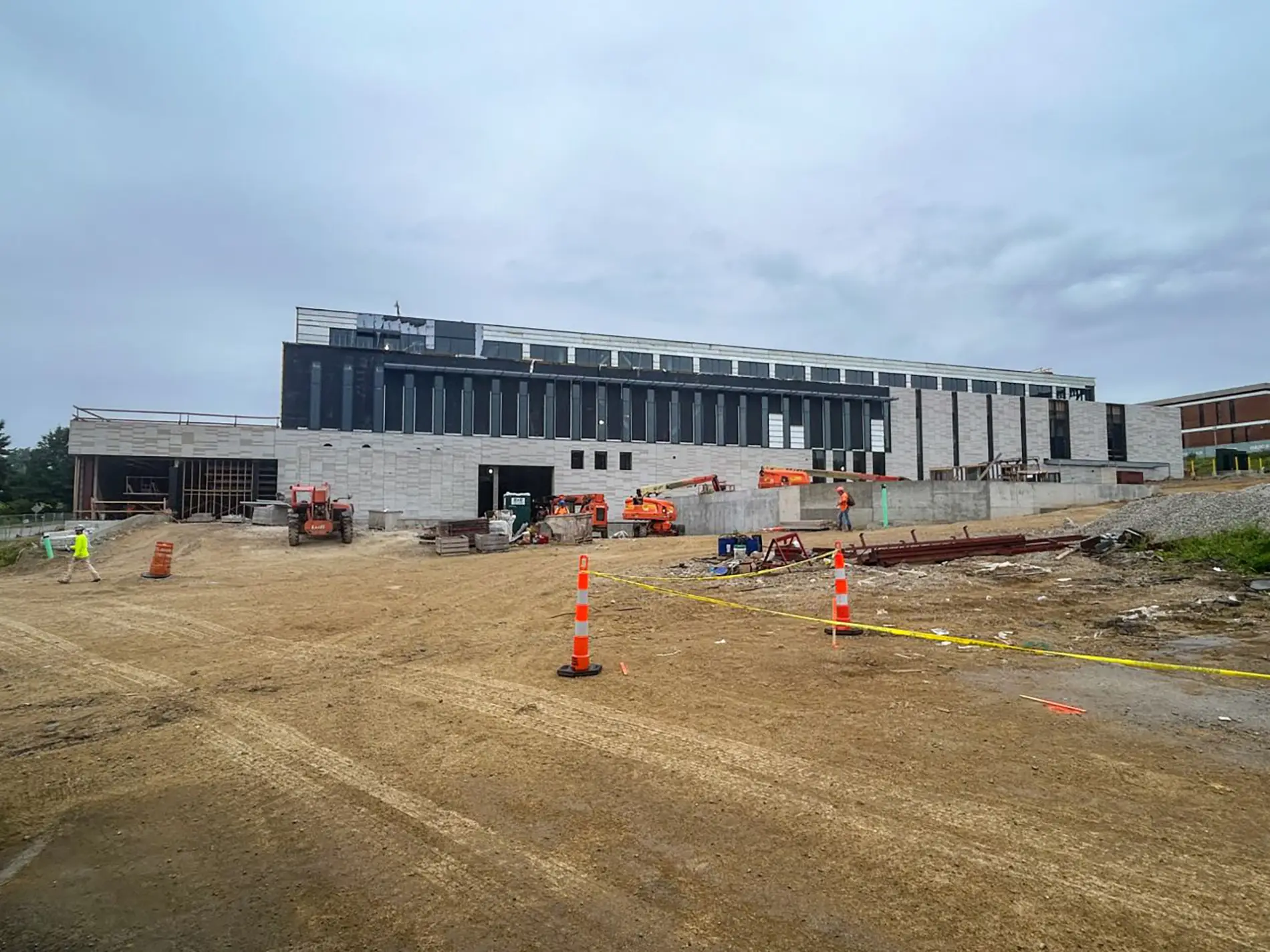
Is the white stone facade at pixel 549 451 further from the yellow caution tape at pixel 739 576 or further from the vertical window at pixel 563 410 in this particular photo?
the yellow caution tape at pixel 739 576

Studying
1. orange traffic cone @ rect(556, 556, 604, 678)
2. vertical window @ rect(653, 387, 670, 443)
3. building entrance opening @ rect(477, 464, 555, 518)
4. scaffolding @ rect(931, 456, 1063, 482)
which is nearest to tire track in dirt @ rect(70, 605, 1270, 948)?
orange traffic cone @ rect(556, 556, 604, 678)

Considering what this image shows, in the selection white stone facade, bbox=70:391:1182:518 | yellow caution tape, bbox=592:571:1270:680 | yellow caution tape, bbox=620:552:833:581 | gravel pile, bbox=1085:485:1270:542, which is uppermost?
white stone facade, bbox=70:391:1182:518

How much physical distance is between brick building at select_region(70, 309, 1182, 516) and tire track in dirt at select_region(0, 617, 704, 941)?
4019 centimetres

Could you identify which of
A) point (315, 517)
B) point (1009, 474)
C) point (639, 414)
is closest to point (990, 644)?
point (315, 517)

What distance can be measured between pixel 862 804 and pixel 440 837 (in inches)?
92.5

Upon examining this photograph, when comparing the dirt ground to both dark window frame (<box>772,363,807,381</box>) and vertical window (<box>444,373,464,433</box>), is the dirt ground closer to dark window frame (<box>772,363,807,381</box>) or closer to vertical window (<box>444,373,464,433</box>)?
vertical window (<box>444,373,464,433</box>)

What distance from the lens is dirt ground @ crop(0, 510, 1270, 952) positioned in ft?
9.77

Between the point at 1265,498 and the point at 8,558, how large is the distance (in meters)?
40.2

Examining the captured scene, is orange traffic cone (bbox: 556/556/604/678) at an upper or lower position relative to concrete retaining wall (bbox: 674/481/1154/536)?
lower

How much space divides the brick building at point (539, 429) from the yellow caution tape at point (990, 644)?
36.7 metres

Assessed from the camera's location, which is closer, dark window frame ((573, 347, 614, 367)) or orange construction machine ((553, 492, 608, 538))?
orange construction machine ((553, 492, 608, 538))

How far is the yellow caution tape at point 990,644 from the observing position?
645cm

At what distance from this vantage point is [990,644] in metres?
7.88

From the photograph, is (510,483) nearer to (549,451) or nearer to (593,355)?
(549,451)
